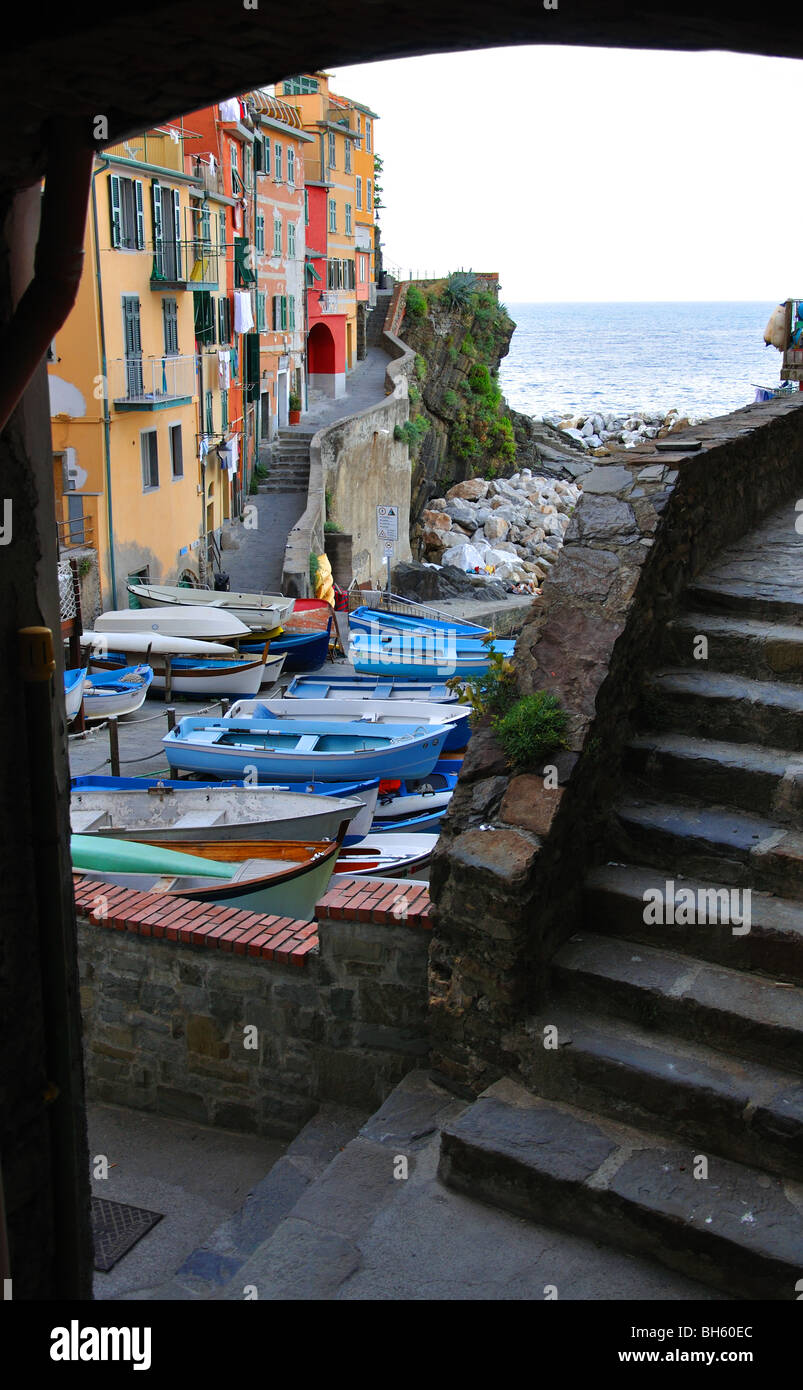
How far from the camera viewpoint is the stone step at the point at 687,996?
438cm

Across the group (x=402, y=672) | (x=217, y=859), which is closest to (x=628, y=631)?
(x=217, y=859)

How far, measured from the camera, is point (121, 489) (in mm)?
23812

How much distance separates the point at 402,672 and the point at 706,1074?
19.0 metres

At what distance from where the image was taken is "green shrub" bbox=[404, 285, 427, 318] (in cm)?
5734

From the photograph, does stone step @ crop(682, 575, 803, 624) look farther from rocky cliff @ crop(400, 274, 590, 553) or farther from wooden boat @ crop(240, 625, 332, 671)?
rocky cliff @ crop(400, 274, 590, 553)

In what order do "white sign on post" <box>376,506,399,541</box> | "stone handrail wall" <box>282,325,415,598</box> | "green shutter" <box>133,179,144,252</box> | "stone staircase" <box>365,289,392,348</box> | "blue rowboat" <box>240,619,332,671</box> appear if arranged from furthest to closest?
1. "stone staircase" <box>365,289,392,348</box>
2. "stone handrail wall" <box>282,325,415,598</box>
3. "white sign on post" <box>376,506,399,541</box>
4. "blue rowboat" <box>240,619,332,671</box>
5. "green shutter" <box>133,179,144,252</box>

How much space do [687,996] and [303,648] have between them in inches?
805

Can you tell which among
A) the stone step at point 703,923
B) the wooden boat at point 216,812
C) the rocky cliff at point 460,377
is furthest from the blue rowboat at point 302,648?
the rocky cliff at point 460,377

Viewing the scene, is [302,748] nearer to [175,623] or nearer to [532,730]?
[175,623]

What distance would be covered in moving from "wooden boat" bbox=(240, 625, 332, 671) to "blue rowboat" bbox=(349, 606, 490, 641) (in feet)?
2.58

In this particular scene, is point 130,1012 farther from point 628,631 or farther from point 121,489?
point 121,489

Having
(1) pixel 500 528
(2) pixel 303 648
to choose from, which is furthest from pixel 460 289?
(2) pixel 303 648

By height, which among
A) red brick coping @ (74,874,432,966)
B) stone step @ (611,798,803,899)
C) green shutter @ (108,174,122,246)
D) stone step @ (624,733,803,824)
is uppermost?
green shutter @ (108,174,122,246)

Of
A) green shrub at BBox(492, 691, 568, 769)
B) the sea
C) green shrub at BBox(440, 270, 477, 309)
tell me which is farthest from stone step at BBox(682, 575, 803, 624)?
the sea
